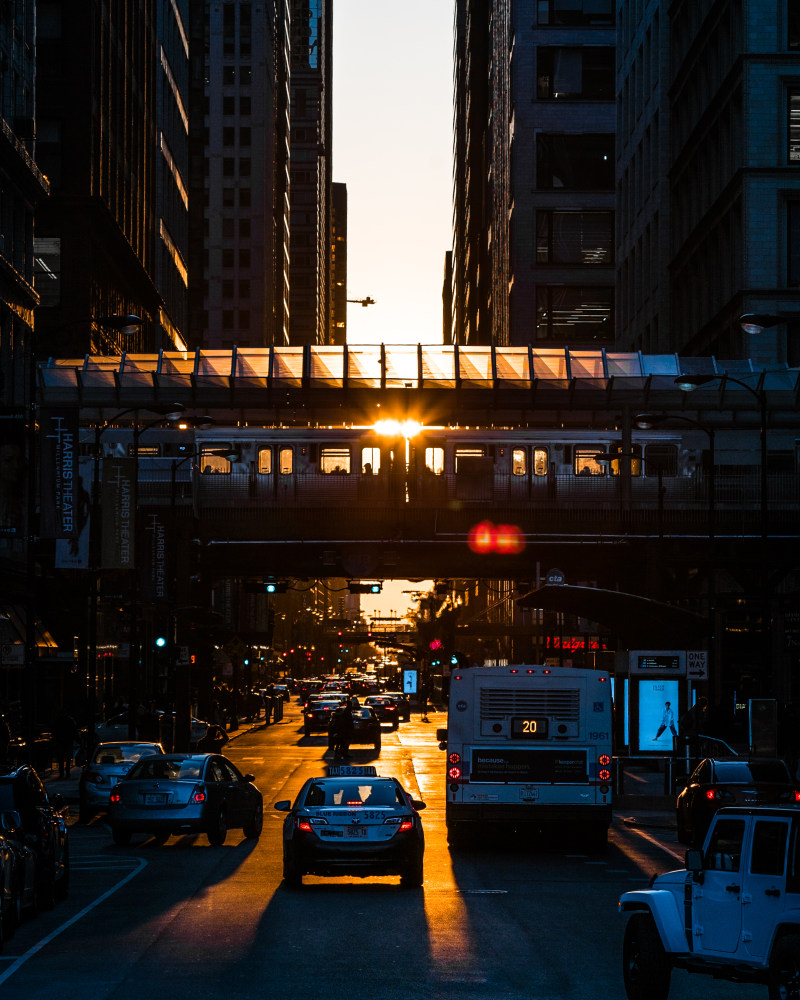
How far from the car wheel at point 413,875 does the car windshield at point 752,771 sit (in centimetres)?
794

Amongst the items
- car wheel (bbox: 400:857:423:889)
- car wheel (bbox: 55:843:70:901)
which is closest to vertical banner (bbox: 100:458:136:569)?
car wheel (bbox: 400:857:423:889)

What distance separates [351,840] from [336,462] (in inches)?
1458

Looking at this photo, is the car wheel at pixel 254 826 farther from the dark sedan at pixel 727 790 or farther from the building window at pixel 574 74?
the building window at pixel 574 74

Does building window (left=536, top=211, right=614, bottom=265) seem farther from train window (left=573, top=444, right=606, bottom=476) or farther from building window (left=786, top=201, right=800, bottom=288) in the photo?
train window (left=573, top=444, right=606, bottom=476)

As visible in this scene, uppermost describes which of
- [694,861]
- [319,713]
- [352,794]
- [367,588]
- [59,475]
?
[59,475]

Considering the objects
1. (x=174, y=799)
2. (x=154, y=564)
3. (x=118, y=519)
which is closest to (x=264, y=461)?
(x=154, y=564)

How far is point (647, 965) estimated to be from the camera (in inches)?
448

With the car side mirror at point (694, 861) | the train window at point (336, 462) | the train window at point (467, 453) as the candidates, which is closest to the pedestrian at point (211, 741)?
the train window at point (336, 462)

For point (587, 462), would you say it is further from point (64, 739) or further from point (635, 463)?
point (64, 739)

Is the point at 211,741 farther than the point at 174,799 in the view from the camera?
Yes

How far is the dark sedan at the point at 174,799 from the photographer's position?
24.7 m

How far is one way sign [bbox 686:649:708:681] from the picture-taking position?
36.8 m

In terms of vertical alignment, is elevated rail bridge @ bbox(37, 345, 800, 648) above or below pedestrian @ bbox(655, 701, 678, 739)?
above

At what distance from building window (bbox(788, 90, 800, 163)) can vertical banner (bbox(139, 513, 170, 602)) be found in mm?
29401
